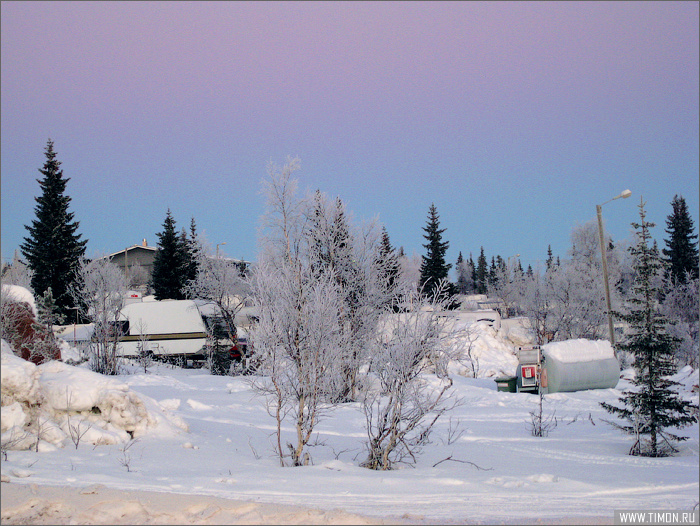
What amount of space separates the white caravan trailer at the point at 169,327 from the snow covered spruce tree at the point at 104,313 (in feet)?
13.0

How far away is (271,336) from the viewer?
823cm

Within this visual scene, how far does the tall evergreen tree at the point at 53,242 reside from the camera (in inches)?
1391

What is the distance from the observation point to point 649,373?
31.6 feet

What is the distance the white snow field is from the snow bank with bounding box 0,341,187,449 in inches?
0.9

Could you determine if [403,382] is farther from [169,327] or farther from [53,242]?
[53,242]

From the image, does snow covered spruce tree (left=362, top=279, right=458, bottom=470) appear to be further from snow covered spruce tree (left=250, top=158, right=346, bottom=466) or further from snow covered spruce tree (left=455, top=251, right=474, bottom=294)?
snow covered spruce tree (left=455, top=251, right=474, bottom=294)

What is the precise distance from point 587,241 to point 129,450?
52.5m

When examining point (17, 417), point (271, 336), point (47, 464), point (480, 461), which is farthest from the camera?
point (480, 461)

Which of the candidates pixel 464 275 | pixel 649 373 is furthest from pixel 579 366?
pixel 464 275

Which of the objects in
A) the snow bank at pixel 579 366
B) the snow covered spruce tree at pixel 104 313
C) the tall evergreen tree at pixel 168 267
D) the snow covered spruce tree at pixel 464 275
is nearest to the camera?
the snow bank at pixel 579 366

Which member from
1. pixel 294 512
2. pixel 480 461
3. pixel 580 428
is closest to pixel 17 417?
pixel 294 512

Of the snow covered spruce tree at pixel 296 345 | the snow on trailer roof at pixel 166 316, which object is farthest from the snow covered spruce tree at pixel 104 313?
the snow covered spruce tree at pixel 296 345

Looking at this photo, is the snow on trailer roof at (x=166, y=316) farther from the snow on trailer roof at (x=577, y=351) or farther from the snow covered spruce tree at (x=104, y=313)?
the snow on trailer roof at (x=577, y=351)

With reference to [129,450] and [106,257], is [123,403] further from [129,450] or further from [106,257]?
[106,257]
